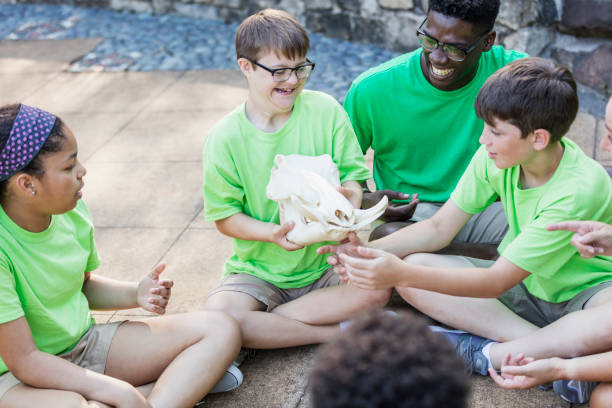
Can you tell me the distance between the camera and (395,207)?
288 centimetres

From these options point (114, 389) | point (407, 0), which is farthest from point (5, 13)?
point (114, 389)

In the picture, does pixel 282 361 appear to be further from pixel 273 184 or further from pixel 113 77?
pixel 113 77

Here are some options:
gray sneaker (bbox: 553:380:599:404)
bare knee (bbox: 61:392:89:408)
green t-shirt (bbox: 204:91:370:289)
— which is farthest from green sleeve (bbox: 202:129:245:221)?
gray sneaker (bbox: 553:380:599:404)

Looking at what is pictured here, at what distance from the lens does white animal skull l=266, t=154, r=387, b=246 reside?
2.29 meters

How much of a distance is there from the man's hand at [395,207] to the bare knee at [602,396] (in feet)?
3.52

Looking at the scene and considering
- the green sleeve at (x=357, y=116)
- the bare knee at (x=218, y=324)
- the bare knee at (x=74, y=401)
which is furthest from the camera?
the green sleeve at (x=357, y=116)

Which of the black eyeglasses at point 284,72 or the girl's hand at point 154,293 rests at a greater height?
the black eyeglasses at point 284,72

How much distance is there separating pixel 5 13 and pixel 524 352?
24.8 feet

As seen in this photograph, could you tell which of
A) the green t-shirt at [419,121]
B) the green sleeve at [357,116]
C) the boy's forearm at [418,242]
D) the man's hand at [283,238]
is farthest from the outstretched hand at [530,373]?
the green sleeve at [357,116]

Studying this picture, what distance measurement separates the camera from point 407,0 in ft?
18.3

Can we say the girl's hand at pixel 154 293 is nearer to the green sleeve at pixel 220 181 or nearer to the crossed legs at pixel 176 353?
the crossed legs at pixel 176 353

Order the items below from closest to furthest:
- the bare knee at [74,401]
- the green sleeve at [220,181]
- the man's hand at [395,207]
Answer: the bare knee at [74,401] < the green sleeve at [220,181] < the man's hand at [395,207]

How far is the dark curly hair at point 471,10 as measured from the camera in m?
2.72

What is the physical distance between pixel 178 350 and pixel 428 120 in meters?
1.49
